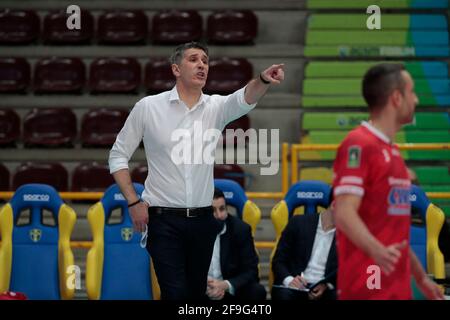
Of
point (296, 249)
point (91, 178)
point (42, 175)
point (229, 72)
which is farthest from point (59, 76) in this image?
point (296, 249)

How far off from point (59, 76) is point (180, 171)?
6452 mm

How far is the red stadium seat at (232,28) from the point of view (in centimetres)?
1164

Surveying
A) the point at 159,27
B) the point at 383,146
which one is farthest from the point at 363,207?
the point at 159,27

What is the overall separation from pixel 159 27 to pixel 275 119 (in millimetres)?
2075

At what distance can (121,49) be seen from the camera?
1187 centimetres

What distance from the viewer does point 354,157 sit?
3750 millimetres

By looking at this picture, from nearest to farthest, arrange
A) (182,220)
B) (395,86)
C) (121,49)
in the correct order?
(395,86) < (182,220) < (121,49)

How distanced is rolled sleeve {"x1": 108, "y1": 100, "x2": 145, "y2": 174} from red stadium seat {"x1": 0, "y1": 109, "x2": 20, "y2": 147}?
19.0 feet

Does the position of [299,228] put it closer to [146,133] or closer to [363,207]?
[146,133]

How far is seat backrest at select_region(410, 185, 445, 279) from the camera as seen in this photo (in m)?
7.52

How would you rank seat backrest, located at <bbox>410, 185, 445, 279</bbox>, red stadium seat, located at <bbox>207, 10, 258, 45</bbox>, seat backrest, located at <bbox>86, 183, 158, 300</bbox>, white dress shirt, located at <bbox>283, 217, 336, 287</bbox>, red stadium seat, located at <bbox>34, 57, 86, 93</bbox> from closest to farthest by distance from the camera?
white dress shirt, located at <bbox>283, 217, 336, 287</bbox>, seat backrest, located at <bbox>410, 185, 445, 279</bbox>, seat backrest, located at <bbox>86, 183, 158, 300</bbox>, red stadium seat, located at <bbox>34, 57, 86, 93</bbox>, red stadium seat, located at <bbox>207, 10, 258, 45</bbox>

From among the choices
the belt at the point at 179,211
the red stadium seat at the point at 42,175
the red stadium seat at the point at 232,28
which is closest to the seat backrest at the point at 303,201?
the belt at the point at 179,211

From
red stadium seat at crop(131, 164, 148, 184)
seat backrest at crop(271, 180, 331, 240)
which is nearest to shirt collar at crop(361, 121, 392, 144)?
seat backrest at crop(271, 180, 331, 240)

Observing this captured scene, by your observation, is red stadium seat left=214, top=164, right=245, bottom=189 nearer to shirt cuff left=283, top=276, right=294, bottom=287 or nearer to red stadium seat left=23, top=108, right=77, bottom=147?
red stadium seat left=23, top=108, right=77, bottom=147
